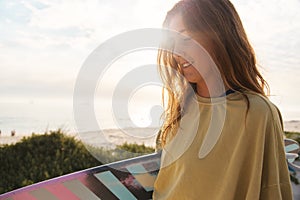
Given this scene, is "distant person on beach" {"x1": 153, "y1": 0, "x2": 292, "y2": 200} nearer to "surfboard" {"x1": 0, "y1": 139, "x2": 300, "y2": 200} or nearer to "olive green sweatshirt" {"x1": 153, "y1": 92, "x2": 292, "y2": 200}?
"olive green sweatshirt" {"x1": 153, "y1": 92, "x2": 292, "y2": 200}

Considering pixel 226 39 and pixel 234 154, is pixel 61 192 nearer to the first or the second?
pixel 234 154

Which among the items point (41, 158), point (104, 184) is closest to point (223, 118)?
point (104, 184)

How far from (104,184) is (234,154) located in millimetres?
754

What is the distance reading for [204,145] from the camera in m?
1.41

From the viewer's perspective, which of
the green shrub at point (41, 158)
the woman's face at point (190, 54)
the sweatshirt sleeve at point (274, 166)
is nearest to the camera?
the sweatshirt sleeve at point (274, 166)

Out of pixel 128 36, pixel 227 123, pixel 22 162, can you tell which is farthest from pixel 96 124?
pixel 22 162

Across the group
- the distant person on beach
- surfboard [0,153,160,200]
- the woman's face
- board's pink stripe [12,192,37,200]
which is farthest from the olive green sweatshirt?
board's pink stripe [12,192,37,200]

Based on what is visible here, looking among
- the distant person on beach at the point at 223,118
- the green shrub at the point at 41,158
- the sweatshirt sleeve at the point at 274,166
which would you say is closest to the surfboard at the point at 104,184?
the distant person on beach at the point at 223,118

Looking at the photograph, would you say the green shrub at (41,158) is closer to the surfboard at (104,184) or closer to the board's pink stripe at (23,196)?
the surfboard at (104,184)

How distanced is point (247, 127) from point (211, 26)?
40 cm

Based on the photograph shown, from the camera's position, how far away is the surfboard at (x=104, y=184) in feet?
5.36

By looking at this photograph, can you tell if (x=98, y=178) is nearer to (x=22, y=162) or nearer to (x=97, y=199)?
(x=97, y=199)

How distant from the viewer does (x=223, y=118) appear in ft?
4.47

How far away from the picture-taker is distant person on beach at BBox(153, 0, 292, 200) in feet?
4.20
